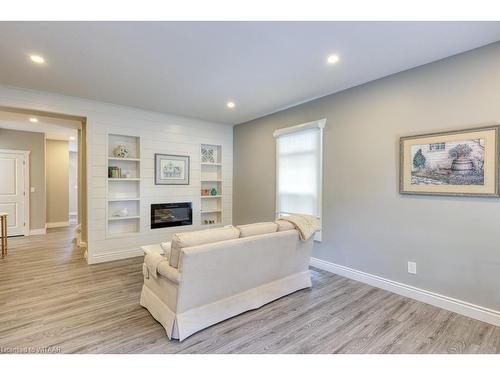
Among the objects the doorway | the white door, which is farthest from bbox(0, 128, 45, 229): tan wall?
the white door

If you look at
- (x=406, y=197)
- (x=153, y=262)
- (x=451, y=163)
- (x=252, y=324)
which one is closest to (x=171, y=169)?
(x=153, y=262)

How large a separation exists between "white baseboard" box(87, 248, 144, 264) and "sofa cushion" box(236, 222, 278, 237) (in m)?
2.99

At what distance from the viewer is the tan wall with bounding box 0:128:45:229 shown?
6359mm

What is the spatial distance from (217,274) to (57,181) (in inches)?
302

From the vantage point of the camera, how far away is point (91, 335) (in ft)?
7.22

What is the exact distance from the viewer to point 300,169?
433 cm

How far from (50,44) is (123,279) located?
9.59 feet

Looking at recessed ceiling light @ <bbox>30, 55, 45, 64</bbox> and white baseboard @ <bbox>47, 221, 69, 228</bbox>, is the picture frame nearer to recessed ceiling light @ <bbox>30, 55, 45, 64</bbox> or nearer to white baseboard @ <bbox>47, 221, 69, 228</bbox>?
recessed ceiling light @ <bbox>30, 55, 45, 64</bbox>

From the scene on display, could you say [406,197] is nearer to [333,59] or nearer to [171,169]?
[333,59]

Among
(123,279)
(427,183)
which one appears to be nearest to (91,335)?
(123,279)

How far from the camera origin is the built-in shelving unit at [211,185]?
5.77 meters

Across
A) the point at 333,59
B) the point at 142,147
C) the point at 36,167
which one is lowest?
the point at 36,167

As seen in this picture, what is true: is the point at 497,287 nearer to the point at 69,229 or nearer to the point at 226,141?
the point at 226,141
